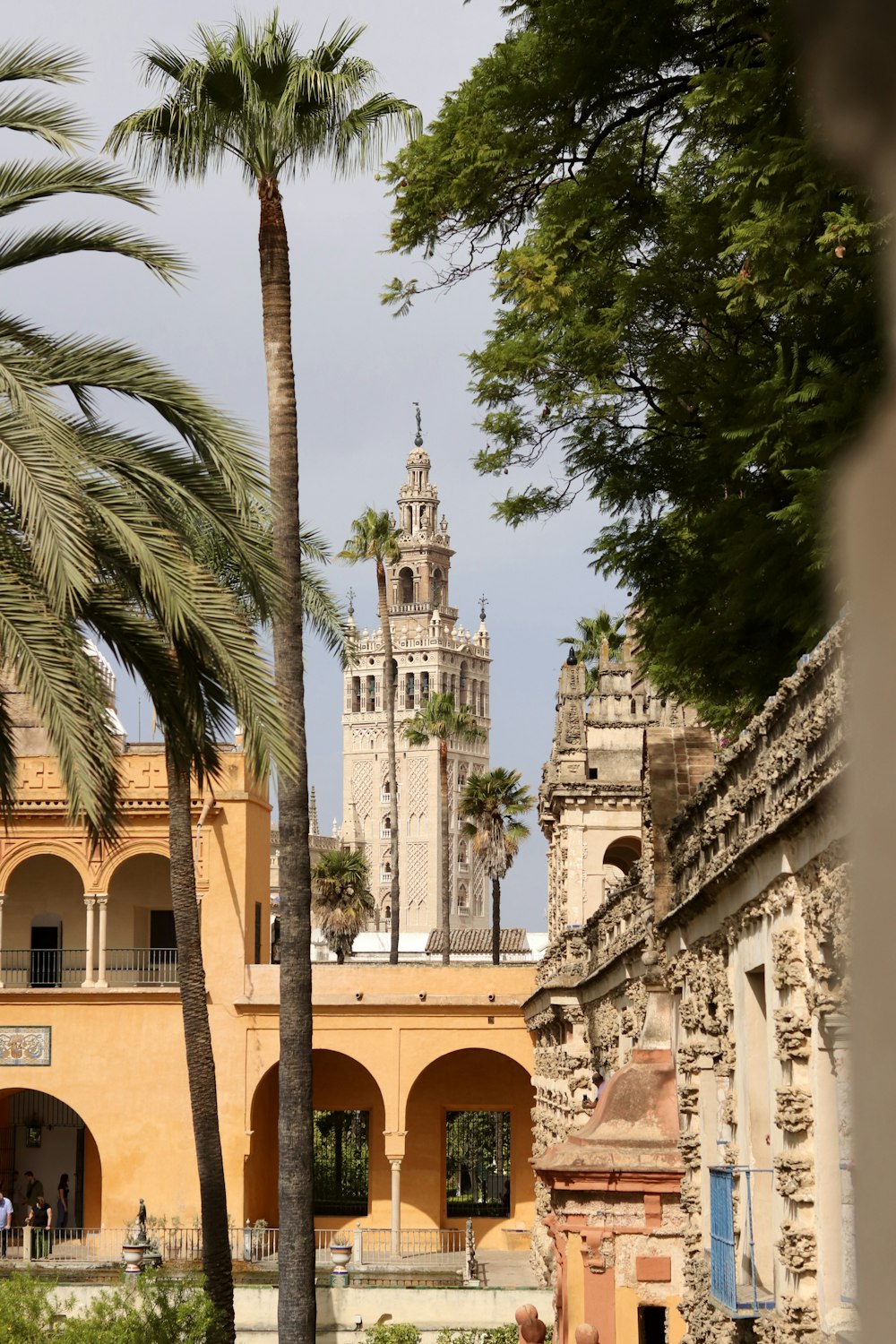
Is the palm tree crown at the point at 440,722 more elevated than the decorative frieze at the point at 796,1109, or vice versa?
the palm tree crown at the point at 440,722

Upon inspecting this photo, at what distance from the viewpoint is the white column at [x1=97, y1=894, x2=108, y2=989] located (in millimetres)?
34872

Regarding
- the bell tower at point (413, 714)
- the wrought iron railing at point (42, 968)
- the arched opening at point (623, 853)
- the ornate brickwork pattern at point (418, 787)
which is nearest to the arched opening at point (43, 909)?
the wrought iron railing at point (42, 968)

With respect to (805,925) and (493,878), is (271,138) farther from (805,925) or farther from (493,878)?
(493,878)

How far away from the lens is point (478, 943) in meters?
59.3

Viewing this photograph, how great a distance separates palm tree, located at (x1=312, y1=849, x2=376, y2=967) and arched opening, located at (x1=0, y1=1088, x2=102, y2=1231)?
1660 centimetres

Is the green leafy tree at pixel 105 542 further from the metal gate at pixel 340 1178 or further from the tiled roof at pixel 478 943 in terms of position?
the tiled roof at pixel 478 943

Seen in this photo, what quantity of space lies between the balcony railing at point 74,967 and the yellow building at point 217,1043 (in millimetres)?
46

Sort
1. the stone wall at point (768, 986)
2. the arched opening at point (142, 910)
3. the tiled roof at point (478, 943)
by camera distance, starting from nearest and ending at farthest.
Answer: the stone wall at point (768, 986)
the arched opening at point (142, 910)
the tiled roof at point (478, 943)

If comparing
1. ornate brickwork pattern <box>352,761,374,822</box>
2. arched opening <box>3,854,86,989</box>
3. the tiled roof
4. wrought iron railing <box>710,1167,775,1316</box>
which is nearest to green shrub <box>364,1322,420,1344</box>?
wrought iron railing <box>710,1167,775,1316</box>

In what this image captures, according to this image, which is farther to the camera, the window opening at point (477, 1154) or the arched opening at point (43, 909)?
the window opening at point (477, 1154)

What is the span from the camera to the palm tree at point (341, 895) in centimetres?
5359

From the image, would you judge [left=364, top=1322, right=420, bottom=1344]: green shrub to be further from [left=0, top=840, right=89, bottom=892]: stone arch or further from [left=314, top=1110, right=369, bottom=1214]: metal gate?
[left=0, top=840, right=89, bottom=892]: stone arch

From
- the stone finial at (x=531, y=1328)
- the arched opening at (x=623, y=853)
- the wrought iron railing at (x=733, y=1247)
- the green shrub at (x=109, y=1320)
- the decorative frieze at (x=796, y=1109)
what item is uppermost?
the arched opening at (x=623, y=853)

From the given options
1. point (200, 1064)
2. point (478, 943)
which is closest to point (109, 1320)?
Answer: point (200, 1064)
